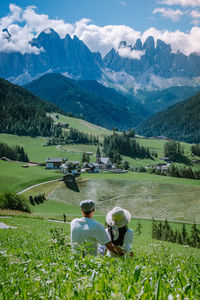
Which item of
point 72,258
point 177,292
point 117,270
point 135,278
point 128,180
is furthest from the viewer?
point 128,180

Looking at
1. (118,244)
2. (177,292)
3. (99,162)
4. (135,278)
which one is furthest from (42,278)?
(99,162)

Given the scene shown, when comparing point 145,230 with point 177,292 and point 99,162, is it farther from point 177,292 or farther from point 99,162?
point 99,162

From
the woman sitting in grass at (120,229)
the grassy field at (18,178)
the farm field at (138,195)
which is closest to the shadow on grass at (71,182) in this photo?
the farm field at (138,195)

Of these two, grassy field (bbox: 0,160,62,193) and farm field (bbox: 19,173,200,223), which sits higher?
grassy field (bbox: 0,160,62,193)

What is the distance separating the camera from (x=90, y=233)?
339 inches

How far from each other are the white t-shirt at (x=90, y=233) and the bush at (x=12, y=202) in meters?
62.3

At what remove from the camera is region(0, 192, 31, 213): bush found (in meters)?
66.4

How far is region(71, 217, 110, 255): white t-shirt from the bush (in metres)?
62.3

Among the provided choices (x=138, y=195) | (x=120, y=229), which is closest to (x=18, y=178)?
(x=138, y=195)

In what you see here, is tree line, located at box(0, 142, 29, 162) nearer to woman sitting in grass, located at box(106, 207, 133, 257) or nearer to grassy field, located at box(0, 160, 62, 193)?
grassy field, located at box(0, 160, 62, 193)

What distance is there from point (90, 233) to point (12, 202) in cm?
6409

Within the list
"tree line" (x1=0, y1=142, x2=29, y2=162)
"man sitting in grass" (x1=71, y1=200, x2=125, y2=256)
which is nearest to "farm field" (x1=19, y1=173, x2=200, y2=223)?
"tree line" (x1=0, y1=142, x2=29, y2=162)

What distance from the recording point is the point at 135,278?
4379mm

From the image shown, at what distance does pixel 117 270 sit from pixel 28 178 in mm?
111966
